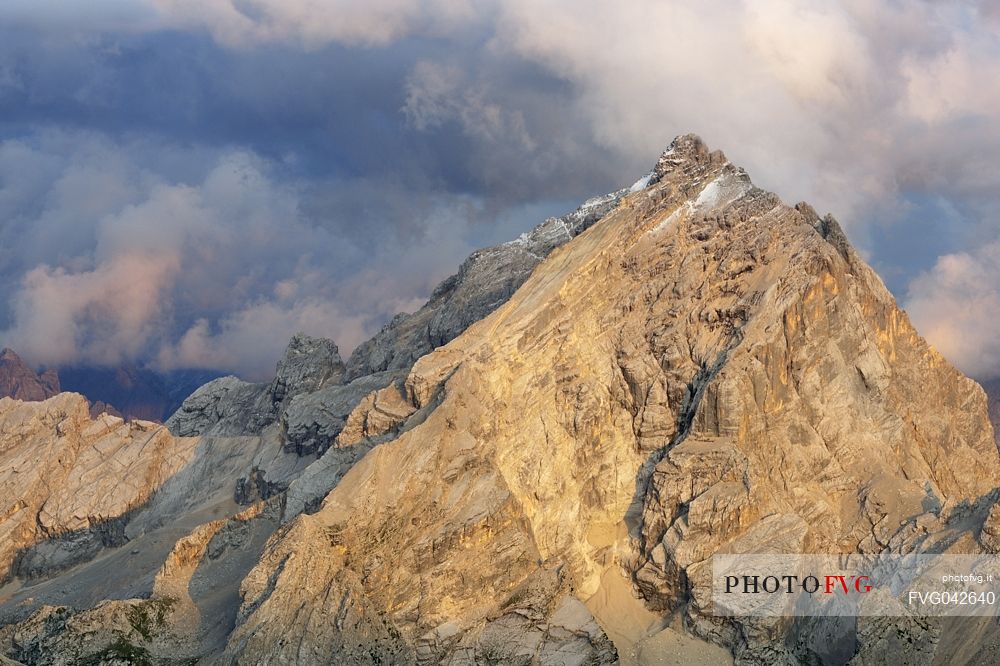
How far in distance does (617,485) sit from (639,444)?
22.8ft

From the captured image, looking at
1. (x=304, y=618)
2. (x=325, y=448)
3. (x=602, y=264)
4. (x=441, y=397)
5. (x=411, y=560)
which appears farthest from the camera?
(x=325, y=448)

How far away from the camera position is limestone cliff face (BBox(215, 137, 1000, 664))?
134000mm

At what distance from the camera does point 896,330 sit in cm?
17062

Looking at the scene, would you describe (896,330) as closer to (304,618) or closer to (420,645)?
(420,645)

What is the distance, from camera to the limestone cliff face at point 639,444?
440ft

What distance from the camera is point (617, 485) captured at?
15462cm

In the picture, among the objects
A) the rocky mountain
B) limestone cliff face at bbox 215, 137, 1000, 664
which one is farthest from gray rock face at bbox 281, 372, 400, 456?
limestone cliff face at bbox 215, 137, 1000, 664

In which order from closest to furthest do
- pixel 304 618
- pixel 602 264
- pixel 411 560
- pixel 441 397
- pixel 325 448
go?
pixel 304 618
pixel 411 560
pixel 441 397
pixel 602 264
pixel 325 448

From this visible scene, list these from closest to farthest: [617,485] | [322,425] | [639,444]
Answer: [617,485], [639,444], [322,425]

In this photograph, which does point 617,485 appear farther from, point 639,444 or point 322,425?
point 322,425

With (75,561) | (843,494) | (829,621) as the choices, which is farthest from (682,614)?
(75,561)

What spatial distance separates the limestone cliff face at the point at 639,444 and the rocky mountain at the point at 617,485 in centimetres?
34

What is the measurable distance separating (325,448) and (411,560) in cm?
5952

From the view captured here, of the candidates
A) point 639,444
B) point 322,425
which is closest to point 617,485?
point 639,444
